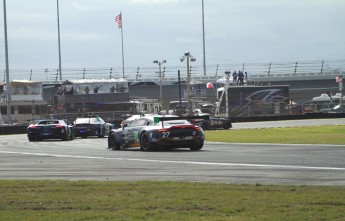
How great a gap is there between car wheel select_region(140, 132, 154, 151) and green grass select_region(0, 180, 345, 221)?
1104 centimetres

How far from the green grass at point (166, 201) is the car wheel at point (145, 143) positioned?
36.2 ft

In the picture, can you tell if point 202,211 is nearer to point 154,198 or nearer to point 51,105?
point 154,198

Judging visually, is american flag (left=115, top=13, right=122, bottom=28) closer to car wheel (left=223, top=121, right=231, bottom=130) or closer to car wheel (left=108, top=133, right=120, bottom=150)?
car wheel (left=223, top=121, right=231, bottom=130)

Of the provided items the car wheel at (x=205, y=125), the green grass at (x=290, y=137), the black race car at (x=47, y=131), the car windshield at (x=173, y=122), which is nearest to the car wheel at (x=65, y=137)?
the black race car at (x=47, y=131)

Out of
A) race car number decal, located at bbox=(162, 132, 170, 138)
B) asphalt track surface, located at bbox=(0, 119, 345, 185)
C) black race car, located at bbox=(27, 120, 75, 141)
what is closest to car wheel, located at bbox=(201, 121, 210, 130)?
black race car, located at bbox=(27, 120, 75, 141)

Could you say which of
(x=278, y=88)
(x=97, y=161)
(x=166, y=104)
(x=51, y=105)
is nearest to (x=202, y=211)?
(x=97, y=161)

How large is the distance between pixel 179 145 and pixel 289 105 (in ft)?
135

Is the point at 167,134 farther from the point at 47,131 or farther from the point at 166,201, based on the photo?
the point at 166,201

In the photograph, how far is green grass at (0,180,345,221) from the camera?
7.57m

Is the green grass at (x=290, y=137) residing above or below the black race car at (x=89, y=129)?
below

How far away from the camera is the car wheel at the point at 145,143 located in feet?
72.2

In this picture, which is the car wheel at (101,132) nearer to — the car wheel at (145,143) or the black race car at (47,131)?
the black race car at (47,131)

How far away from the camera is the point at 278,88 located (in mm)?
62781

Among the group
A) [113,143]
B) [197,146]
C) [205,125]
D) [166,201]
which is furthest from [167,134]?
[205,125]
